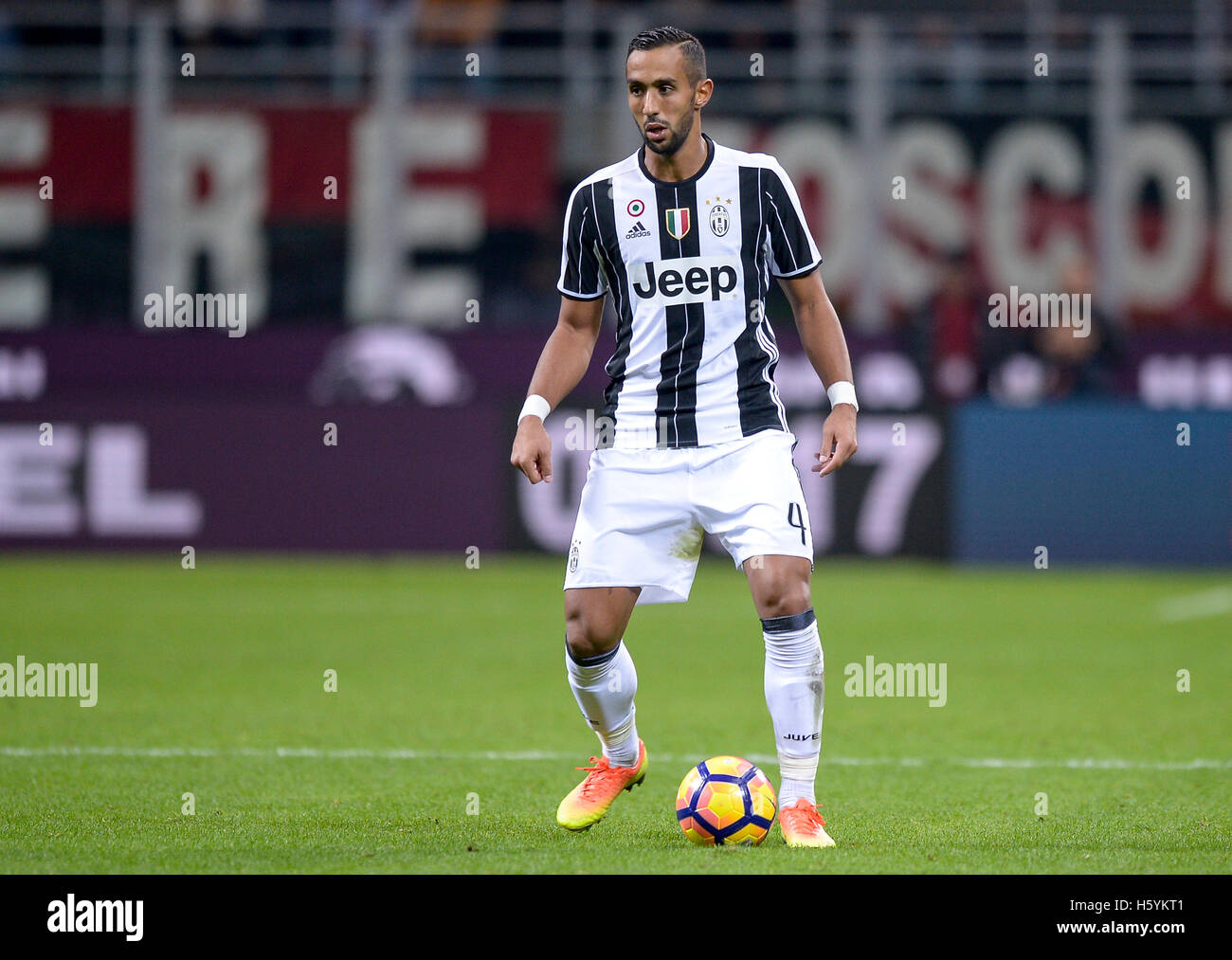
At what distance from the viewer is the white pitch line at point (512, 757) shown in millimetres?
6707

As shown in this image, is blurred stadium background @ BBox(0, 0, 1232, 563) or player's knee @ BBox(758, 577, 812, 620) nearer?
player's knee @ BBox(758, 577, 812, 620)

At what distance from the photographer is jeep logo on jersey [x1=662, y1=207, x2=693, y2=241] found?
5.31 metres

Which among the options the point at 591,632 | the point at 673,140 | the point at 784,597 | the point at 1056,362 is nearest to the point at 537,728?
the point at 591,632

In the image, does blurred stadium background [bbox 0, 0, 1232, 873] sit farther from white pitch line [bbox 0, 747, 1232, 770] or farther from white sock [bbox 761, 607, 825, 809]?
white sock [bbox 761, 607, 825, 809]

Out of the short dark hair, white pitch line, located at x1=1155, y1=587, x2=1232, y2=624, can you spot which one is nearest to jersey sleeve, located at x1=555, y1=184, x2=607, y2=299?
the short dark hair

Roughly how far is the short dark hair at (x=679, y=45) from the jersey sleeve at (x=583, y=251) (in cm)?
45

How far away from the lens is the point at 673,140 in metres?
5.25

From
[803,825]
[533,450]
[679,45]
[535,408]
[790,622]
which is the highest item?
[679,45]

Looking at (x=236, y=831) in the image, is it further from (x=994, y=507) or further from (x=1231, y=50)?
(x=1231, y=50)

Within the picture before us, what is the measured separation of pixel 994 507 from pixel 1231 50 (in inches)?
230

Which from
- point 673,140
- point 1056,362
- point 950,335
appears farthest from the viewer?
point 950,335

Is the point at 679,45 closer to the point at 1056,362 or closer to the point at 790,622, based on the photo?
the point at 790,622

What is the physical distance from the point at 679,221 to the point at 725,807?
165cm
